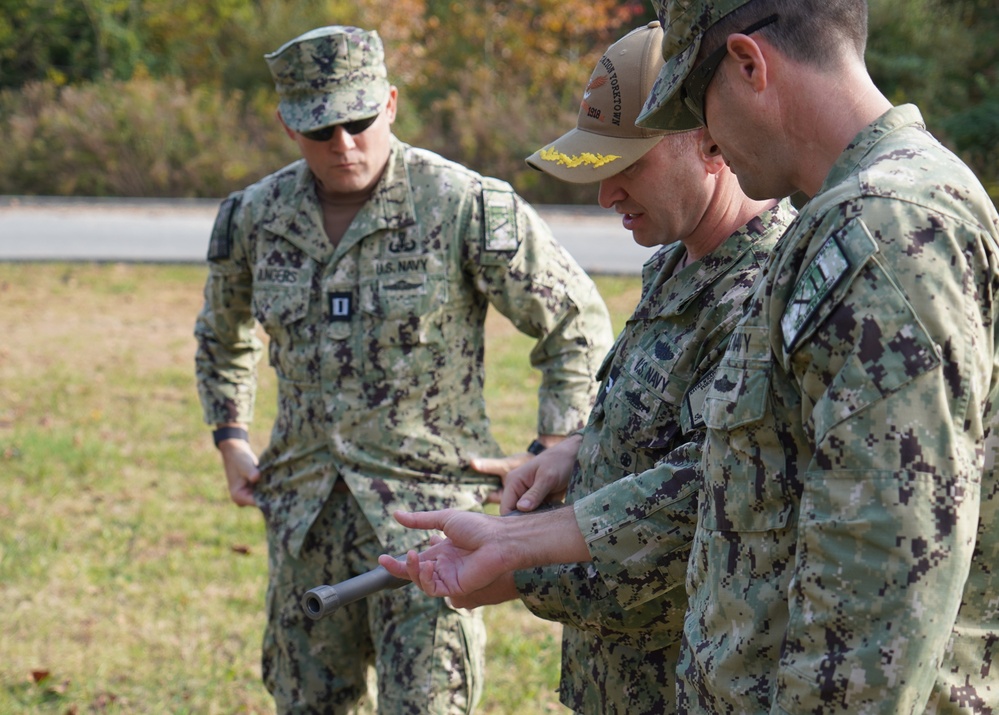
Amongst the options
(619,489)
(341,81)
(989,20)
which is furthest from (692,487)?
(989,20)

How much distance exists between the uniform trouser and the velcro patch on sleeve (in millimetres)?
853

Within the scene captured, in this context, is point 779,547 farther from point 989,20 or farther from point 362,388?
point 989,20

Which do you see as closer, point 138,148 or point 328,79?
point 328,79

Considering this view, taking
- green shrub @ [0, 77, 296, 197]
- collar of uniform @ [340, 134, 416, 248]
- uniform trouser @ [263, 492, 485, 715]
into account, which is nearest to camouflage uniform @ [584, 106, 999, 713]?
uniform trouser @ [263, 492, 485, 715]

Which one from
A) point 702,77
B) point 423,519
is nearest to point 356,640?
point 423,519

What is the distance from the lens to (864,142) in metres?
1.51

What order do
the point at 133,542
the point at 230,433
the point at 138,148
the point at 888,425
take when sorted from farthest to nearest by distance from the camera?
the point at 138,148
the point at 133,542
the point at 230,433
the point at 888,425

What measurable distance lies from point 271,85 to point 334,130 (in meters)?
17.4

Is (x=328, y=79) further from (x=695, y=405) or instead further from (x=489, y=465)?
(x=695, y=405)

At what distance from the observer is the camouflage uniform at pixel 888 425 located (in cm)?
133

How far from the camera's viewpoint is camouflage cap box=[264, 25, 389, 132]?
3.31 meters

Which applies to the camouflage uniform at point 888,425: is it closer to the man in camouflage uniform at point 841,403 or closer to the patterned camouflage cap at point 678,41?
the man in camouflage uniform at point 841,403

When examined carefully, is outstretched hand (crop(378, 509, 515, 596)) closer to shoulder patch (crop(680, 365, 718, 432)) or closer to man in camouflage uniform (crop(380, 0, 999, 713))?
shoulder patch (crop(680, 365, 718, 432))

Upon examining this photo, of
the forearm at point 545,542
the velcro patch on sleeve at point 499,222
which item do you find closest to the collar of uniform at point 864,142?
the forearm at point 545,542
